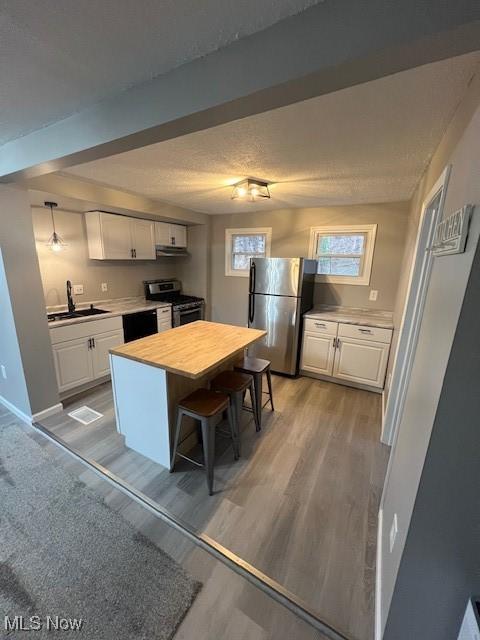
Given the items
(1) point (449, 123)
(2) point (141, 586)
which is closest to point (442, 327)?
(1) point (449, 123)

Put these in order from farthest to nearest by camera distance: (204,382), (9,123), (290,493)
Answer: (204,382)
(290,493)
(9,123)

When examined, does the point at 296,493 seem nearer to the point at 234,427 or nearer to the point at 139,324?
the point at 234,427

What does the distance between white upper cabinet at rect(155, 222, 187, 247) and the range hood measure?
0.16 feet

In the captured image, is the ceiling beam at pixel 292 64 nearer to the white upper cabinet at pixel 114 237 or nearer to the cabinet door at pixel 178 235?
the white upper cabinet at pixel 114 237

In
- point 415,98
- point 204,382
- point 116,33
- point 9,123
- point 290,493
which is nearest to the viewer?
point 116,33

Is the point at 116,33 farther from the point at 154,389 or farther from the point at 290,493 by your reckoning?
the point at 290,493

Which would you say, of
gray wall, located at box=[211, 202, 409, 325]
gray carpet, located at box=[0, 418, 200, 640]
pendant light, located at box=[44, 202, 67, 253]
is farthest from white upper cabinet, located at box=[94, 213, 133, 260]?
gray carpet, located at box=[0, 418, 200, 640]

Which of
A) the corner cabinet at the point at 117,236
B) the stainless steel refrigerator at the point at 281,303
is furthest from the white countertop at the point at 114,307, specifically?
the stainless steel refrigerator at the point at 281,303

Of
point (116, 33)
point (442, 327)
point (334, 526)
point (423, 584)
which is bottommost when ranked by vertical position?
point (334, 526)

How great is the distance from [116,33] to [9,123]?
1.11 m

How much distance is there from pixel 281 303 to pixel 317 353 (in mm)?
830

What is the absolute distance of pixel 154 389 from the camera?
1904 millimetres

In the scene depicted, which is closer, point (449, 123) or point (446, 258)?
point (446, 258)

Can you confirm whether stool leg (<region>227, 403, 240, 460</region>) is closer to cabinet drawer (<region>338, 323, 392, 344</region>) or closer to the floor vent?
the floor vent
